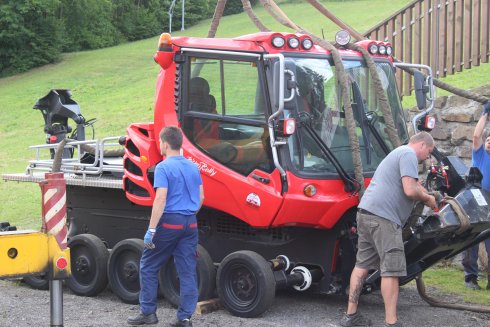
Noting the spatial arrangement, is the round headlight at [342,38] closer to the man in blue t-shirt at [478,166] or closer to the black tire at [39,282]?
the man in blue t-shirt at [478,166]

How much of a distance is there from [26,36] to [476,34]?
3610 centimetres

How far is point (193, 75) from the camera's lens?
8.02 meters

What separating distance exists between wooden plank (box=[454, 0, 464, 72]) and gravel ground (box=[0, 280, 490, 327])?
13.7 ft

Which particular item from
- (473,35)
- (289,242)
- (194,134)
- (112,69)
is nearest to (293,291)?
(289,242)

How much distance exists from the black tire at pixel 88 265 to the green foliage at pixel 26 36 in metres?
34.7

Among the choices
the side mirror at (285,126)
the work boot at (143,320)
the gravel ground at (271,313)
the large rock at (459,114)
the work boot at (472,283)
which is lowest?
the gravel ground at (271,313)

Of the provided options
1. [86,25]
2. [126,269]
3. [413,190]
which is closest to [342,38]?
[413,190]

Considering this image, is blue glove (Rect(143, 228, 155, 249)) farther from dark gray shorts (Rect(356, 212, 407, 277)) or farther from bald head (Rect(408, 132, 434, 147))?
bald head (Rect(408, 132, 434, 147))

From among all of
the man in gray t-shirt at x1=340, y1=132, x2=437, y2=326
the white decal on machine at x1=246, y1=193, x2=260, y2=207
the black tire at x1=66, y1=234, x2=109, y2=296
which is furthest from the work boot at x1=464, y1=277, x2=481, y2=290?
the black tire at x1=66, y1=234, x2=109, y2=296

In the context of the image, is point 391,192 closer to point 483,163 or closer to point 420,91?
point 420,91

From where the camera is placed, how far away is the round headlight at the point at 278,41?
7.40m

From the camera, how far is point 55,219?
21.2ft

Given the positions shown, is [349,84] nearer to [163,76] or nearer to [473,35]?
[163,76]

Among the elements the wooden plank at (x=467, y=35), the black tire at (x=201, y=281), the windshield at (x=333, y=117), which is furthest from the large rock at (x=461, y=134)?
the black tire at (x=201, y=281)
